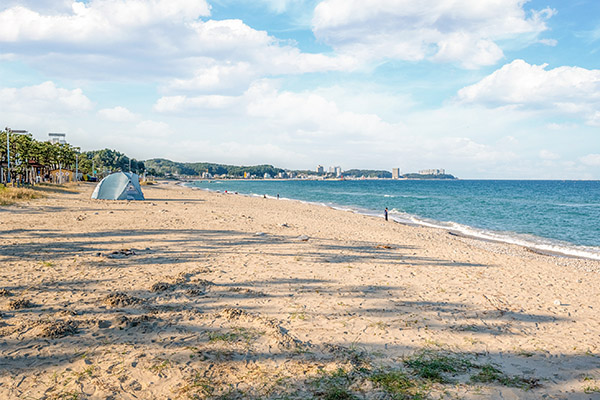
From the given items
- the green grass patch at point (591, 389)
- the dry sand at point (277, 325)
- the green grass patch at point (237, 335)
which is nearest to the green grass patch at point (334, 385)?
the dry sand at point (277, 325)

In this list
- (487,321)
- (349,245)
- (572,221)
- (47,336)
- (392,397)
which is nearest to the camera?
(392,397)

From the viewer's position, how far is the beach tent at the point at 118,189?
2831 centimetres

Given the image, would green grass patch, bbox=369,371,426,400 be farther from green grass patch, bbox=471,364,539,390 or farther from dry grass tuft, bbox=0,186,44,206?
dry grass tuft, bbox=0,186,44,206

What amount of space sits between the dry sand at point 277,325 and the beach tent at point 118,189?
17784mm

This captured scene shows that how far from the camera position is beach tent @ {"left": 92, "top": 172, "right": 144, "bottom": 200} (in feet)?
92.9

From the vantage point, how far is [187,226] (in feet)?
51.0

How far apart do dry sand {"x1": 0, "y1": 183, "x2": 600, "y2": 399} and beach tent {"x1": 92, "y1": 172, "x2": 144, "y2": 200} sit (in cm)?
1778

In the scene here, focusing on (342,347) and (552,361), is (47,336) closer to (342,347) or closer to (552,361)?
(342,347)

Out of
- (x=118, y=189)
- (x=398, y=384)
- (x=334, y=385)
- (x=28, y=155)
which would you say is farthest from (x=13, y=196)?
(x=398, y=384)

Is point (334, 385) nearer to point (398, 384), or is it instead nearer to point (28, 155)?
point (398, 384)

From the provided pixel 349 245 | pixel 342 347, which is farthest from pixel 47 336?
pixel 349 245

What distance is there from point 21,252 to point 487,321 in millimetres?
10927

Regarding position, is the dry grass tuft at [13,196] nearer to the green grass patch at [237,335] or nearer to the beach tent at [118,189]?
the beach tent at [118,189]

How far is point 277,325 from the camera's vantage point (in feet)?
19.0
